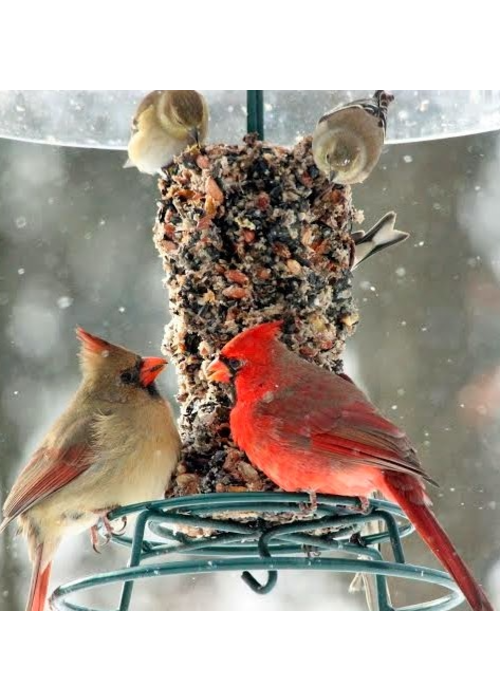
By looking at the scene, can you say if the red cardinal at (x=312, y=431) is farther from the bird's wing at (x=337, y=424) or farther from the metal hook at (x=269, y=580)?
the metal hook at (x=269, y=580)

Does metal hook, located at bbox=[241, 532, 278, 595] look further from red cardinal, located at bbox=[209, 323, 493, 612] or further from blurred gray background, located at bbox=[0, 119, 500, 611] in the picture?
blurred gray background, located at bbox=[0, 119, 500, 611]

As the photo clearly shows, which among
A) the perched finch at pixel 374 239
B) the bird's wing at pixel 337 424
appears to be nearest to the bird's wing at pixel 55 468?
the bird's wing at pixel 337 424

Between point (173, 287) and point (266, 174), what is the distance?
445 mm

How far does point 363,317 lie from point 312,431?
3821mm

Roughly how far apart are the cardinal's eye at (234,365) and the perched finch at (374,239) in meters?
0.56

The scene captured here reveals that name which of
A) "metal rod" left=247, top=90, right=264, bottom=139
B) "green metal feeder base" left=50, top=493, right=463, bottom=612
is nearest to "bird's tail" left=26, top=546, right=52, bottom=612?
"green metal feeder base" left=50, top=493, right=463, bottom=612

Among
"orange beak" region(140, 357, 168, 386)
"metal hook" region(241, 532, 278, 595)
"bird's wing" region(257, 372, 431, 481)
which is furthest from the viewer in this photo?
"orange beak" region(140, 357, 168, 386)

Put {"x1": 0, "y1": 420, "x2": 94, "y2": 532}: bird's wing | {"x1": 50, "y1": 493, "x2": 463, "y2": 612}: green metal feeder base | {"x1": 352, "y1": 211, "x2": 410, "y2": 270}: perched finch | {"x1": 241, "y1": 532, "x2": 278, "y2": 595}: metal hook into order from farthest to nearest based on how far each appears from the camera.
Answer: {"x1": 352, "y1": 211, "x2": 410, "y2": 270}: perched finch < {"x1": 0, "y1": 420, "x2": 94, "y2": 532}: bird's wing < {"x1": 241, "y1": 532, "x2": 278, "y2": 595}: metal hook < {"x1": 50, "y1": 493, "x2": 463, "y2": 612}: green metal feeder base

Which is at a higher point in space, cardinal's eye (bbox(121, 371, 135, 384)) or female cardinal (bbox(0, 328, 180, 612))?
cardinal's eye (bbox(121, 371, 135, 384))

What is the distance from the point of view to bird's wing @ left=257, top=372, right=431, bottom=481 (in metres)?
3.33

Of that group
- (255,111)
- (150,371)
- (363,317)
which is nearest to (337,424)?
(150,371)

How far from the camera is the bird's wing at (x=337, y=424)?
10.9 feet

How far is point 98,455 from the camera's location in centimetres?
364
